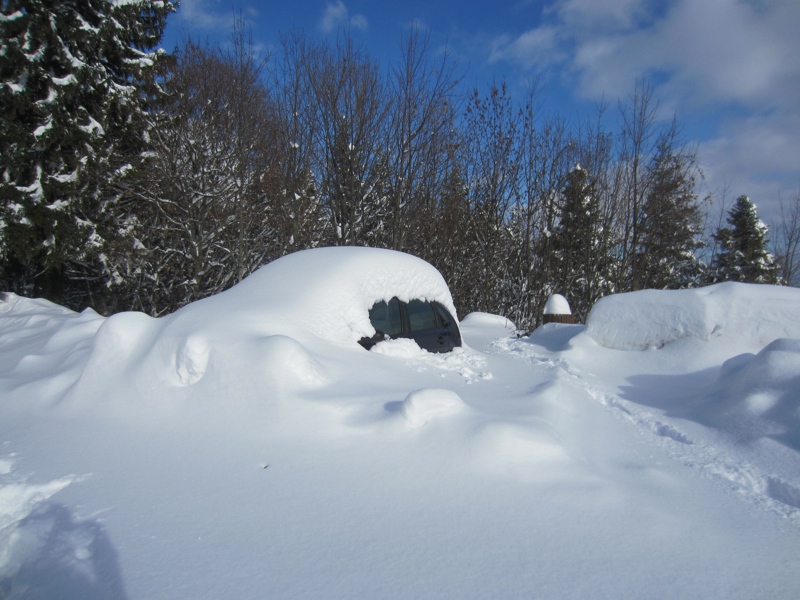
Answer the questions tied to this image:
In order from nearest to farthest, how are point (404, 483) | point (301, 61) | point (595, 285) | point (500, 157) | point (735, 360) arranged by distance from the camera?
point (404, 483) → point (735, 360) → point (301, 61) → point (500, 157) → point (595, 285)

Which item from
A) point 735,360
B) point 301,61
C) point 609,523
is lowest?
point 609,523

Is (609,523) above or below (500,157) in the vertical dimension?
below

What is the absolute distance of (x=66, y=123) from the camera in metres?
11.0

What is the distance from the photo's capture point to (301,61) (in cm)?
1441

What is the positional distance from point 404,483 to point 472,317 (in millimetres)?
10787

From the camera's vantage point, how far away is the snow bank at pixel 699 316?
6.73m

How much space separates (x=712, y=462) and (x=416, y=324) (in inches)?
140

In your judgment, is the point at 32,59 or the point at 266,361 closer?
the point at 266,361

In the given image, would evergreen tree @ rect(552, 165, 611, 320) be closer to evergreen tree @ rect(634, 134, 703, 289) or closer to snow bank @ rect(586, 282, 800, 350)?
evergreen tree @ rect(634, 134, 703, 289)

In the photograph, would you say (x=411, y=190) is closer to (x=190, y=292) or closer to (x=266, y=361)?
(x=190, y=292)

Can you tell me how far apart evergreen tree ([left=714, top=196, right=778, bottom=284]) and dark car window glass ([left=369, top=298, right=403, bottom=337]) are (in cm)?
2955

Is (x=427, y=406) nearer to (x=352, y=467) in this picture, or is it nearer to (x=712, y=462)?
(x=352, y=467)

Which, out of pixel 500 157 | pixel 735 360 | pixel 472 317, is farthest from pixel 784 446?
pixel 500 157

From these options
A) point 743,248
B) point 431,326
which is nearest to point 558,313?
point 431,326
